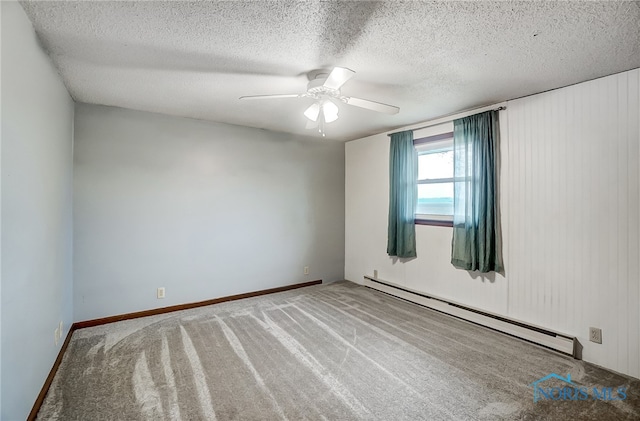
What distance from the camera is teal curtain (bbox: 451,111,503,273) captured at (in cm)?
310

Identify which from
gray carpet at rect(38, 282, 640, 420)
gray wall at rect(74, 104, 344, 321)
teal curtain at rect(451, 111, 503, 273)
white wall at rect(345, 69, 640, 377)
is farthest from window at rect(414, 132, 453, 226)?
gray wall at rect(74, 104, 344, 321)

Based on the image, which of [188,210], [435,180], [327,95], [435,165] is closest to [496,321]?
[435,180]

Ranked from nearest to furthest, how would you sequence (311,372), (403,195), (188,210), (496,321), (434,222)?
(311,372) < (496,321) < (188,210) < (434,222) < (403,195)

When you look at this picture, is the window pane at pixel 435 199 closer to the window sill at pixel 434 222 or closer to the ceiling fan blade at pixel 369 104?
the window sill at pixel 434 222

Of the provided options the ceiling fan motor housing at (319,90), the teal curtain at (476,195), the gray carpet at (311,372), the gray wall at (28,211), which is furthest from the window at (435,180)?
the gray wall at (28,211)

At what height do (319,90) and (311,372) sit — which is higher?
(319,90)

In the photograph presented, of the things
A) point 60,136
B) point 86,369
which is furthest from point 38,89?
point 86,369

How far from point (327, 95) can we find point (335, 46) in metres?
0.51

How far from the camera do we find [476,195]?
323cm

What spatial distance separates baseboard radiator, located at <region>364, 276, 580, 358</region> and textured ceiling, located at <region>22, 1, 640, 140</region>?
2.23 meters

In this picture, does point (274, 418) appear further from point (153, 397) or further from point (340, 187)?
point (340, 187)

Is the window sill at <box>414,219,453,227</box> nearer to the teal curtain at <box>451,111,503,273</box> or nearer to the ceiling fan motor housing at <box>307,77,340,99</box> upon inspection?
the teal curtain at <box>451,111,503,273</box>

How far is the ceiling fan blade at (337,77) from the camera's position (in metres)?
1.96

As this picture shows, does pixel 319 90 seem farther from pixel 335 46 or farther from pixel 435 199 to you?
pixel 435 199
